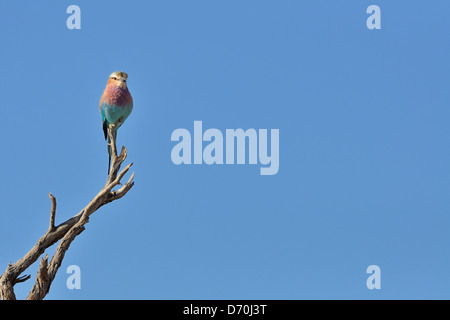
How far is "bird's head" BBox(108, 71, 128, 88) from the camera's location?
11.2 m

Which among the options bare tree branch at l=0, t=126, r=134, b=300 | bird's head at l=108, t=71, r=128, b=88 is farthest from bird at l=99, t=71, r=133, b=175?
bare tree branch at l=0, t=126, r=134, b=300

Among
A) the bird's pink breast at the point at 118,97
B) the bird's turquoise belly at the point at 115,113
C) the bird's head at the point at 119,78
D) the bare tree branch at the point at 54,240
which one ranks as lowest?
the bare tree branch at the point at 54,240

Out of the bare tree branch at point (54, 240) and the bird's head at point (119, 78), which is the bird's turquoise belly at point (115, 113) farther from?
the bare tree branch at point (54, 240)

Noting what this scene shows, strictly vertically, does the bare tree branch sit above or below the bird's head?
below

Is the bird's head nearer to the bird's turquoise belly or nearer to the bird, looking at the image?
the bird

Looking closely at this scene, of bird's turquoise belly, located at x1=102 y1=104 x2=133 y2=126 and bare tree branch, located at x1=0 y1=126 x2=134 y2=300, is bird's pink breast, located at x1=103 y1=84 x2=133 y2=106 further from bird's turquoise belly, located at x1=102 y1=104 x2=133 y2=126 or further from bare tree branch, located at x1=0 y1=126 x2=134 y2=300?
bare tree branch, located at x1=0 y1=126 x2=134 y2=300

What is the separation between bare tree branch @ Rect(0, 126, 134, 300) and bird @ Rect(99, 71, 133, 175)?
0.99 meters

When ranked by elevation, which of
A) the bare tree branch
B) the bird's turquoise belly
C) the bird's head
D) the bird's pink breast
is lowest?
the bare tree branch

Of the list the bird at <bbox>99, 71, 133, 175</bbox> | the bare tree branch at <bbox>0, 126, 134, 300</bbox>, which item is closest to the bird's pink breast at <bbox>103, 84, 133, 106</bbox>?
the bird at <bbox>99, 71, 133, 175</bbox>

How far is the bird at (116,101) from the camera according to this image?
1116cm

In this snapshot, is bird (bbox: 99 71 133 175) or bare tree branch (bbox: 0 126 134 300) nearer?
Answer: bare tree branch (bbox: 0 126 134 300)

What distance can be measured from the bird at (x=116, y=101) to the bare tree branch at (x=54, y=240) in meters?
0.99

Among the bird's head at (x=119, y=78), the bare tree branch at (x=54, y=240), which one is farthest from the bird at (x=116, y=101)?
the bare tree branch at (x=54, y=240)
